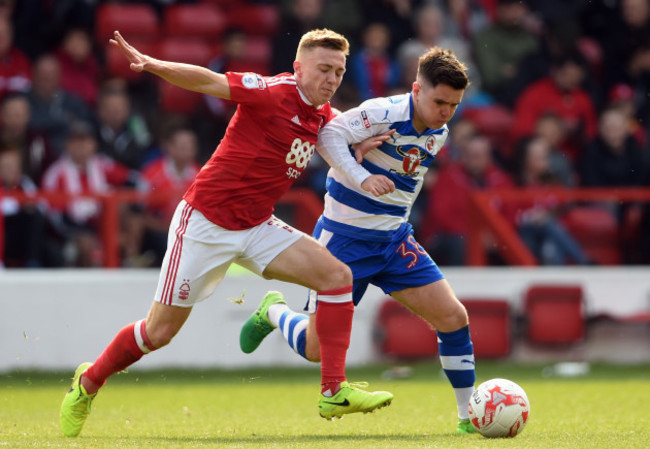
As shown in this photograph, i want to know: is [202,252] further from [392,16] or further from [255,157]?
[392,16]

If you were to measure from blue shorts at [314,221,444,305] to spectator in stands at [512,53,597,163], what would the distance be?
6.73m

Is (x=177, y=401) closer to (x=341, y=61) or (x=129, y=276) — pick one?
(x=129, y=276)

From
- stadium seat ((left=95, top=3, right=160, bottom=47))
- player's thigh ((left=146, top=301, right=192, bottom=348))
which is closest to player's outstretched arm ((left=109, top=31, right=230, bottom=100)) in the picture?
player's thigh ((left=146, top=301, right=192, bottom=348))

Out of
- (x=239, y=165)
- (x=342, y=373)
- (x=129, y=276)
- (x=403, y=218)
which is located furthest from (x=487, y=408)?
(x=129, y=276)

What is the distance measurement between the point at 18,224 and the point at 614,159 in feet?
20.8

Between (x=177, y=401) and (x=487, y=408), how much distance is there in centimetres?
310

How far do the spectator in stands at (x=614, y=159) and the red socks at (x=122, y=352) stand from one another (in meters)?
7.26

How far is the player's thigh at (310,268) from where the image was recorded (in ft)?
19.4

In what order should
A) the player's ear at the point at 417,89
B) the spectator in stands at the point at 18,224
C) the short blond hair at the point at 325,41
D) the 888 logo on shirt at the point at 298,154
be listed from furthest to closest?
the spectator in stands at the point at 18,224 < the player's ear at the point at 417,89 < the 888 logo on shirt at the point at 298,154 < the short blond hair at the point at 325,41

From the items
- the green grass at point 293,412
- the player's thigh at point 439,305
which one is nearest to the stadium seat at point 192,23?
the green grass at point 293,412

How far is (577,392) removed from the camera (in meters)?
8.52

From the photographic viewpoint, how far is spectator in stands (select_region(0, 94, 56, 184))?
36.3ft

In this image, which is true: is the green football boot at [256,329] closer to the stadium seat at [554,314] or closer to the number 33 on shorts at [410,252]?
the number 33 on shorts at [410,252]

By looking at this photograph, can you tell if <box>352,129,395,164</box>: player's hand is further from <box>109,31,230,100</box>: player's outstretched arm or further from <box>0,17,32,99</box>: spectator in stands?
<box>0,17,32,99</box>: spectator in stands
